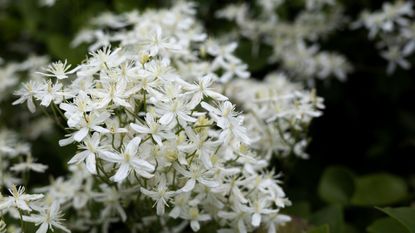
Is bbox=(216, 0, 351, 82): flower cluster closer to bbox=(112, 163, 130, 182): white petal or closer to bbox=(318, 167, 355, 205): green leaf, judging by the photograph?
bbox=(318, 167, 355, 205): green leaf

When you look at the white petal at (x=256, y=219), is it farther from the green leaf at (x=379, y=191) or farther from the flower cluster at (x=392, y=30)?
the flower cluster at (x=392, y=30)

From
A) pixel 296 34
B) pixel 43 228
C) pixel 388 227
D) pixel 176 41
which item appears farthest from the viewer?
pixel 296 34

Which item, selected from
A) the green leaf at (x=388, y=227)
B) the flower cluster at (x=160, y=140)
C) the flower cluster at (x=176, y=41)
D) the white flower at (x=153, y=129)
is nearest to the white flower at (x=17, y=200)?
the flower cluster at (x=160, y=140)

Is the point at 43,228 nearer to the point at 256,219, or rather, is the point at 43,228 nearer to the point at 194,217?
the point at 194,217

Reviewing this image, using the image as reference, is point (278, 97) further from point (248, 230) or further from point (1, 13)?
point (1, 13)

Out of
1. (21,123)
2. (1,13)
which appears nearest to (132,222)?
(21,123)

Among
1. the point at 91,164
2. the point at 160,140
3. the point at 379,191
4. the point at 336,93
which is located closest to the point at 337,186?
the point at 379,191

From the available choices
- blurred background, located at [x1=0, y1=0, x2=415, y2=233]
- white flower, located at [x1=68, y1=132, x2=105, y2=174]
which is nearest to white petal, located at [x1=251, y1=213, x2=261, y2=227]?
white flower, located at [x1=68, y1=132, x2=105, y2=174]
